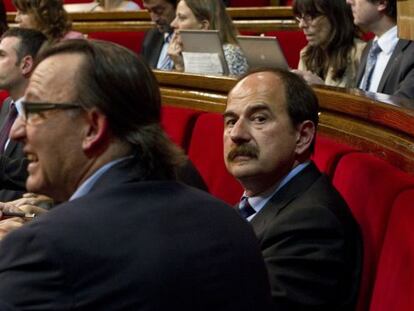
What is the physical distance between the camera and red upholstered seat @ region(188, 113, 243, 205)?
1.85 m

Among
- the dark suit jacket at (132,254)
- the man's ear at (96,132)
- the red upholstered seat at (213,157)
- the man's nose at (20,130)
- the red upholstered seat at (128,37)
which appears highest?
the man's ear at (96,132)

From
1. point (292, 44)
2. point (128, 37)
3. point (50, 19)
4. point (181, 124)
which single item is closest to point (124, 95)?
point (181, 124)

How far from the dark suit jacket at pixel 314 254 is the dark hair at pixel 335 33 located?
1321mm

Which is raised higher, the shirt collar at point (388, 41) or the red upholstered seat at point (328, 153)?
the red upholstered seat at point (328, 153)

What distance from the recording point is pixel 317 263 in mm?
1213

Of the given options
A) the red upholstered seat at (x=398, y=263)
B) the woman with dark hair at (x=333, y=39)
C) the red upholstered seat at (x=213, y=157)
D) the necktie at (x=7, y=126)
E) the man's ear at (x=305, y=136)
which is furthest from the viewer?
the woman with dark hair at (x=333, y=39)

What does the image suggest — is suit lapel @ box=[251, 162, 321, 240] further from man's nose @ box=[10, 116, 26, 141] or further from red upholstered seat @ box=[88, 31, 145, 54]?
red upholstered seat @ box=[88, 31, 145, 54]

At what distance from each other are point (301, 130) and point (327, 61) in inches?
46.1

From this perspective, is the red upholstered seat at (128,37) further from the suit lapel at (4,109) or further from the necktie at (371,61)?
the necktie at (371,61)

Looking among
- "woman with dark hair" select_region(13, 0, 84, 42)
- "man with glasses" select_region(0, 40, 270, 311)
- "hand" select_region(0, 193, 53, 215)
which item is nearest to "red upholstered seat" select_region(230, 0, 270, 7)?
"woman with dark hair" select_region(13, 0, 84, 42)

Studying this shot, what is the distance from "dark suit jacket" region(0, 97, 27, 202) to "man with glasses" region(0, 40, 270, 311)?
1.13 meters

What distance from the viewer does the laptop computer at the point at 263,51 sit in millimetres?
2182

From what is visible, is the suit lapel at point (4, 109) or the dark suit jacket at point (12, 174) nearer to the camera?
the dark suit jacket at point (12, 174)

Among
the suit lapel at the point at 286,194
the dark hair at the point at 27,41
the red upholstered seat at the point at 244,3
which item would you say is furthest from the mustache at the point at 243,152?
the red upholstered seat at the point at 244,3
